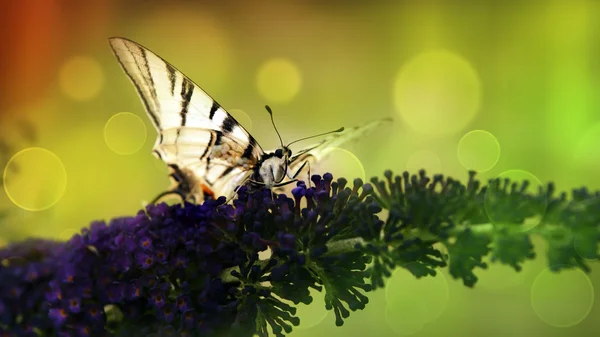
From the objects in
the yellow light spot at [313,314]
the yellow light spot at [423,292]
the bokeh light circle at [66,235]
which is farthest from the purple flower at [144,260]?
the yellow light spot at [423,292]

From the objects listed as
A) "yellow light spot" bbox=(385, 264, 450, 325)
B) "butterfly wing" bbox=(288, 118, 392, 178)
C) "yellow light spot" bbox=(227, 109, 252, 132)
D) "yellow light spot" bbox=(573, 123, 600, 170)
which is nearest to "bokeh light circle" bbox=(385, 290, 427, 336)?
"yellow light spot" bbox=(385, 264, 450, 325)

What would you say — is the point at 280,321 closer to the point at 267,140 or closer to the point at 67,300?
the point at 67,300

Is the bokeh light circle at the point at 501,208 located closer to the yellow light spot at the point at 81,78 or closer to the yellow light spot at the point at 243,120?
the yellow light spot at the point at 243,120

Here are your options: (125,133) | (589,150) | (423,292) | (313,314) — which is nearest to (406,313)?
(423,292)

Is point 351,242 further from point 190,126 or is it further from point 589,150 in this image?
point 589,150

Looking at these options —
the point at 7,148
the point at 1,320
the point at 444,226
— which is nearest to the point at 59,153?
the point at 7,148
